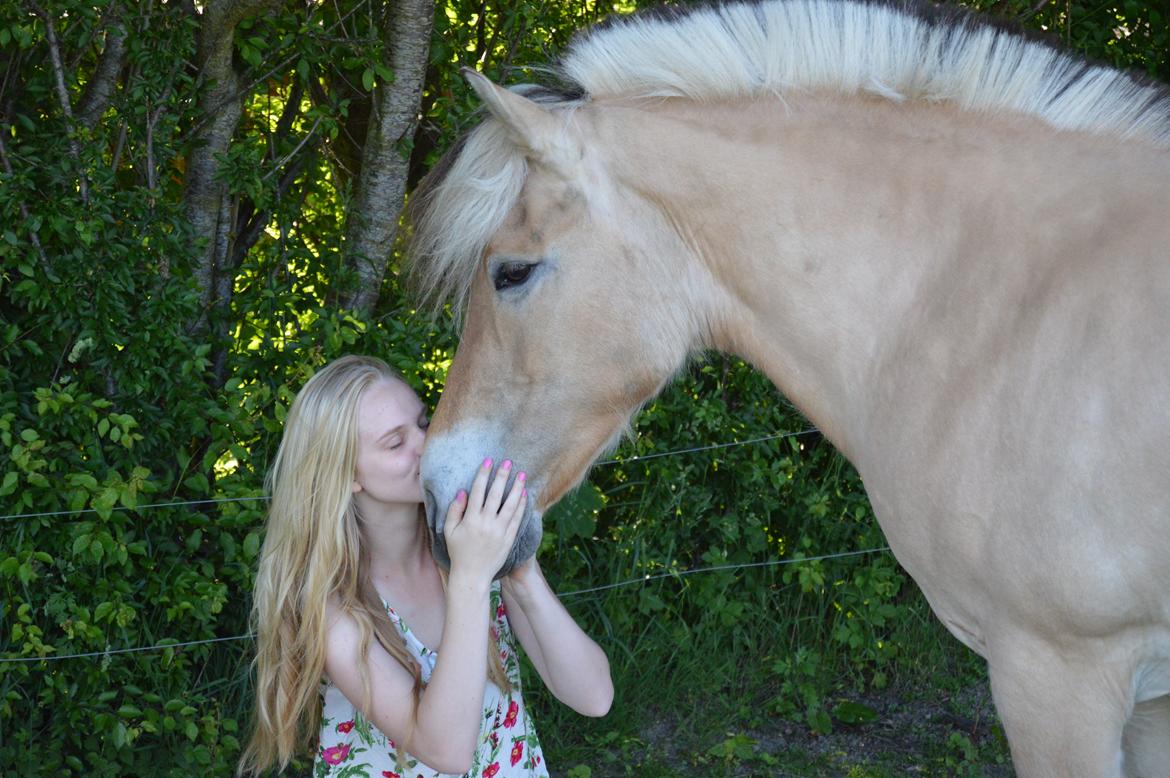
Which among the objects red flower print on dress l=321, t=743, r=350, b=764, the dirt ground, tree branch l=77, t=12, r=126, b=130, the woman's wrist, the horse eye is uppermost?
the horse eye

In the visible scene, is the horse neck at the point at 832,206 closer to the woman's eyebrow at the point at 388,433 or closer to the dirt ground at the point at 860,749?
the woman's eyebrow at the point at 388,433

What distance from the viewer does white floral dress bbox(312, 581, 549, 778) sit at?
2.48m

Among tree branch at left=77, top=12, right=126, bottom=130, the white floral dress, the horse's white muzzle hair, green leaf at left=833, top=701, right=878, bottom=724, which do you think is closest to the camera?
the horse's white muzzle hair

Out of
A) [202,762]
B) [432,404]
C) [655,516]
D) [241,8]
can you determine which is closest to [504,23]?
[241,8]

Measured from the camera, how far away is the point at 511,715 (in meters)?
2.64

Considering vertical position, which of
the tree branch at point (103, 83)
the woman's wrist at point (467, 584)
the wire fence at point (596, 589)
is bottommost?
the wire fence at point (596, 589)

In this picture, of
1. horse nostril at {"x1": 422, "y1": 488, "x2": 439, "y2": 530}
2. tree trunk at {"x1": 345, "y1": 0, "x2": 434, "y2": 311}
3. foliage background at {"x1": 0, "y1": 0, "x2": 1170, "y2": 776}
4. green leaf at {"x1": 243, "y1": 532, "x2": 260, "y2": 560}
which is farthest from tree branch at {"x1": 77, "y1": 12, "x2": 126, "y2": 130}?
horse nostril at {"x1": 422, "y1": 488, "x2": 439, "y2": 530}

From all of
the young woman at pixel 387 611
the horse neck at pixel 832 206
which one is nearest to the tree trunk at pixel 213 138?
the young woman at pixel 387 611

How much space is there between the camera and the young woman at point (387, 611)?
2.22 meters

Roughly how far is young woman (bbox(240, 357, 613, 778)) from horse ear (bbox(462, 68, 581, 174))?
0.60 meters

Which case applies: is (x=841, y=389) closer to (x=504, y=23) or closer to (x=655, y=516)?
(x=655, y=516)

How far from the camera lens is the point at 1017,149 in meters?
2.12

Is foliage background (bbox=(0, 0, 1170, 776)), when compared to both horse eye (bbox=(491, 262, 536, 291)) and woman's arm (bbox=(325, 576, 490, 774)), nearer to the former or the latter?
woman's arm (bbox=(325, 576, 490, 774))

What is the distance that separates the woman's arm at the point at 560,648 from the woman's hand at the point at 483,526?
0.24 metres
